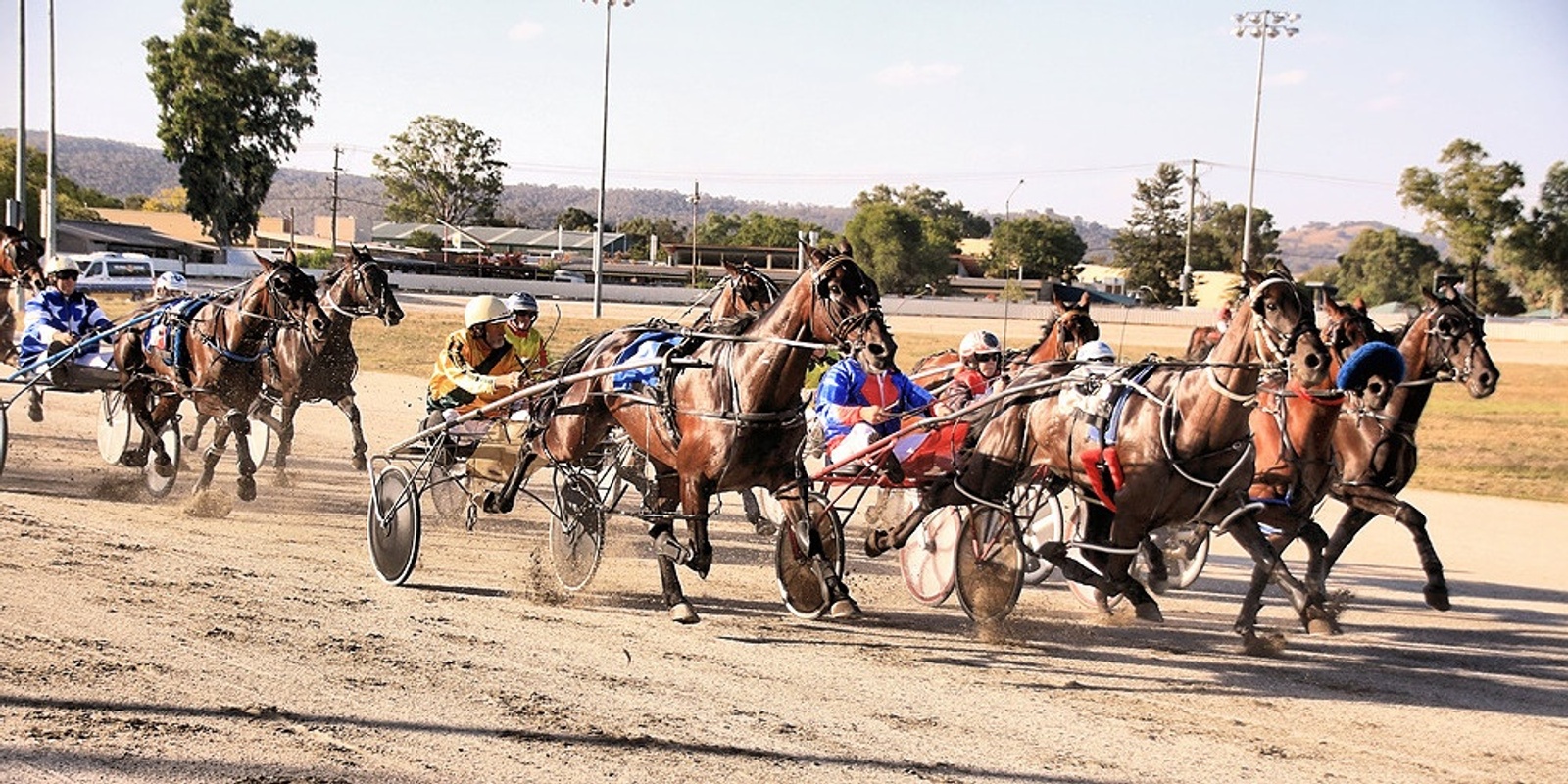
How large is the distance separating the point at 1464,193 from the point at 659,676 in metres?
55.4

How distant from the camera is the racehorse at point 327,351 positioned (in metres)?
12.1

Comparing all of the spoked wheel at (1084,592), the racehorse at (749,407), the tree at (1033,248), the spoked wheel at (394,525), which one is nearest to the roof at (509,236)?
the tree at (1033,248)

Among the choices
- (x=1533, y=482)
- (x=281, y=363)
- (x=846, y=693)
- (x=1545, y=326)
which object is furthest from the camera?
(x=1545, y=326)

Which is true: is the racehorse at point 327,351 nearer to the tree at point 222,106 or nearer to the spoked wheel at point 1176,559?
the spoked wheel at point 1176,559

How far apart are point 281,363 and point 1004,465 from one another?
6517 mm

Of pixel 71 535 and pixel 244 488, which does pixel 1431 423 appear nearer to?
pixel 244 488

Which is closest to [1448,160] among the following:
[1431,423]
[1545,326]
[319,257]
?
[1545,326]

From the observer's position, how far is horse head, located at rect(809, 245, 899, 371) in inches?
263

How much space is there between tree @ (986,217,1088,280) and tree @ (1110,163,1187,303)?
13.2 feet

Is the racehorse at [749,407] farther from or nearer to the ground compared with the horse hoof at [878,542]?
farther from the ground

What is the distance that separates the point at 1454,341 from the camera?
29.4ft

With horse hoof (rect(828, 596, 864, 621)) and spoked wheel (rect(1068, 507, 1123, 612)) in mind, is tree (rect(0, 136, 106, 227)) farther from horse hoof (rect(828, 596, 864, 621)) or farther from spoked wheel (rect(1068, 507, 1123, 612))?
horse hoof (rect(828, 596, 864, 621))

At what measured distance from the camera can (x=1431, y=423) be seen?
2312 centimetres

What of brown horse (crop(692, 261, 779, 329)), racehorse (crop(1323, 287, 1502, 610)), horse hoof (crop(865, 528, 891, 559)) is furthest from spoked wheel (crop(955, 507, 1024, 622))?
brown horse (crop(692, 261, 779, 329))
